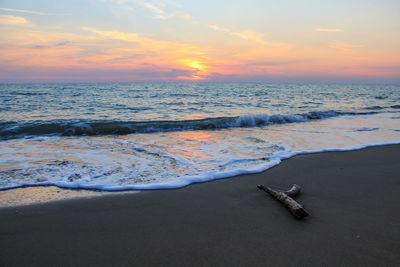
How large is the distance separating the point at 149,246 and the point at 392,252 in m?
2.30

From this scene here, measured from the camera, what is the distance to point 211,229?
2840 mm

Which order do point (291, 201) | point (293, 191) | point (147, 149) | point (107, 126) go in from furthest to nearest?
point (107, 126) → point (147, 149) → point (293, 191) → point (291, 201)

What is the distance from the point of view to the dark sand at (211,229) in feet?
7.71

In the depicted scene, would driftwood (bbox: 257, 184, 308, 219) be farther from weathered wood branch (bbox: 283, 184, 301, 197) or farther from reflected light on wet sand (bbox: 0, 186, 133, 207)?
reflected light on wet sand (bbox: 0, 186, 133, 207)

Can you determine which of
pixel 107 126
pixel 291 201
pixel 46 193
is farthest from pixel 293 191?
pixel 107 126

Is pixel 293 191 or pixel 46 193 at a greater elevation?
pixel 293 191

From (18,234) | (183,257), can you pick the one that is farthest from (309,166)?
(18,234)

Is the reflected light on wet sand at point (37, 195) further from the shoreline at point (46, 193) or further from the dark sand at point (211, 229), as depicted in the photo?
the dark sand at point (211, 229)

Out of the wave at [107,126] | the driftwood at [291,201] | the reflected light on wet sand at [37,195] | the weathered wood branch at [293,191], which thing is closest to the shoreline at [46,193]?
the reflected light on wet sand at [37,195]

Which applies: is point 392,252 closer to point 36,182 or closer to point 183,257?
point 183,257

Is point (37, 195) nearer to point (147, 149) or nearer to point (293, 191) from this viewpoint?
point (147, 149)

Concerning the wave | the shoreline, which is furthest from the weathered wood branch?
the wave

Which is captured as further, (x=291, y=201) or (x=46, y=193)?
(x=46, y=193)

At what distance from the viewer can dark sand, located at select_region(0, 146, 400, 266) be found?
7.71ft
